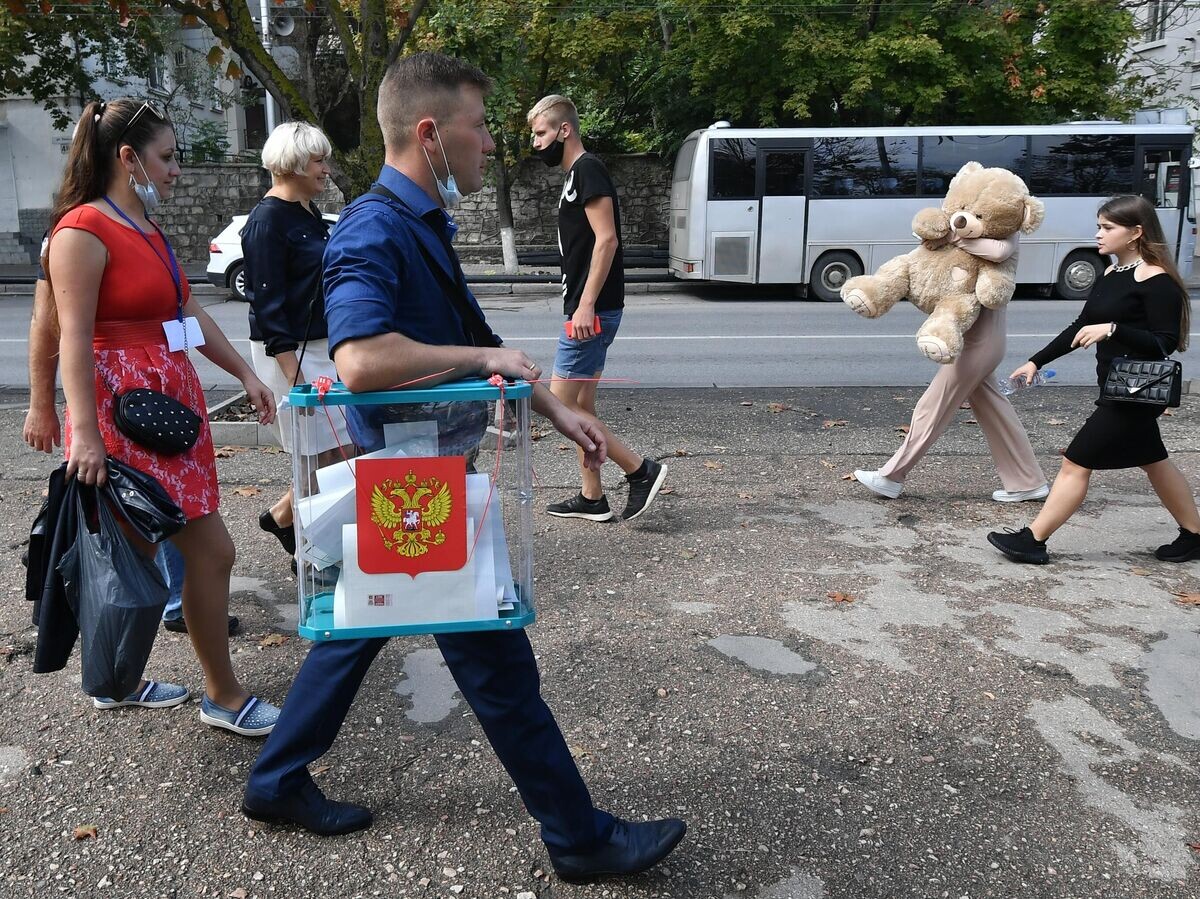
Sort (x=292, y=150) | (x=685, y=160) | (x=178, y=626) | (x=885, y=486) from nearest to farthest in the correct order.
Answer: (x=178, y=626), (x=292, y=150), (x=885, y=486), (x=685, y=160)

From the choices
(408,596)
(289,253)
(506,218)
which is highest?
(289,253)

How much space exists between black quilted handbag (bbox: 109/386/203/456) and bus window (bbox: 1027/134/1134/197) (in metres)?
18.0

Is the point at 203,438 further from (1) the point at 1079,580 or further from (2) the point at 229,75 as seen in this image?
(2) the point at 229,75

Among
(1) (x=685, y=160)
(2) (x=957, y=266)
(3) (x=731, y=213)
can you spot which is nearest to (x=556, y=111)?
(2) (x=957, y=266)

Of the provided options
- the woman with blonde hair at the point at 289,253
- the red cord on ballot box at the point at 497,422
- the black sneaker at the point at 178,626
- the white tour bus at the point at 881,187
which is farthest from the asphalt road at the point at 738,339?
the red cord on ballot box at the point at 497,422

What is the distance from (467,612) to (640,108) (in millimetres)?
25294

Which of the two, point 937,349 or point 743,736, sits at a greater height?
point 937,349

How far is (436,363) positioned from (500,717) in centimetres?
81

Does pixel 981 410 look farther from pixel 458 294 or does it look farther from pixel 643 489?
pixel 458 294

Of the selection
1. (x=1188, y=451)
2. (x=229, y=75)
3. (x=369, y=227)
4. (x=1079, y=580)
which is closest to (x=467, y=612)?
(x=369, y=227)

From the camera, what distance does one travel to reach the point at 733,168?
18344 mm

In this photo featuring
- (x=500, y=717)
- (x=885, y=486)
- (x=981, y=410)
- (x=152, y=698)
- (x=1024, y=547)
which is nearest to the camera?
(x=500, y=717)

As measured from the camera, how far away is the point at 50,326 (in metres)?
3.06

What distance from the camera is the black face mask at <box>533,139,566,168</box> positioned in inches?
200
